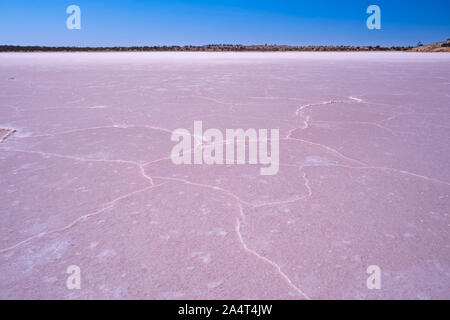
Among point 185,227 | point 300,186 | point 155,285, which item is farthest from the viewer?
point 300,186

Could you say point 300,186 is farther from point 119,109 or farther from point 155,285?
point 119,109

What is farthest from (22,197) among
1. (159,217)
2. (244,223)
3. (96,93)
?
(96,93)

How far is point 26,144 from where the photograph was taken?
2.58m

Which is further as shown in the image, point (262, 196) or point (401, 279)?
point (262, 196)

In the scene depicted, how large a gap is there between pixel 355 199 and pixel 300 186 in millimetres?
299
